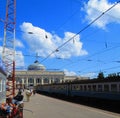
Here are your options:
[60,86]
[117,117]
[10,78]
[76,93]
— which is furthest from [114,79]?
[60,86]

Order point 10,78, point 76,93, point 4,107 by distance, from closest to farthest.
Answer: point 4,107, point 76,93, point 10,78

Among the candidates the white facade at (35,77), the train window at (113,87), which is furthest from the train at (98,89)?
the white facade at (35,77)

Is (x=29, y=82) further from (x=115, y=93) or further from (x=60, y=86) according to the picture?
(x=115, y=93)

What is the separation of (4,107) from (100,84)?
21541 millimetres

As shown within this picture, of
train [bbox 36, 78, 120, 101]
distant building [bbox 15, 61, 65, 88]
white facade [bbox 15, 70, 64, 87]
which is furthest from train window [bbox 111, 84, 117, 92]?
white facade [bbox 15, 70, 64, 87]

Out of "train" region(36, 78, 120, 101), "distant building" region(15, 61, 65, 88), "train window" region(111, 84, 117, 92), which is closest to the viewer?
"train window" region(111, 84, 117, 92)

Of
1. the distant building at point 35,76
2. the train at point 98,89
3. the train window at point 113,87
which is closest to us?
the train window at point 113,87

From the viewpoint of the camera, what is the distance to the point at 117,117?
18.2m

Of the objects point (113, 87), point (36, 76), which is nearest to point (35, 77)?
point (36, 76)

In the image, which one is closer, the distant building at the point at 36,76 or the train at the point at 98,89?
the train at the point at 98,89

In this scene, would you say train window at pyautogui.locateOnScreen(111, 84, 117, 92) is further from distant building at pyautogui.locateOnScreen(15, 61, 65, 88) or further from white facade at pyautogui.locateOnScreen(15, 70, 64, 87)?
white facade at pyautogui.locateOnScreen(15, 70, 64, 87)

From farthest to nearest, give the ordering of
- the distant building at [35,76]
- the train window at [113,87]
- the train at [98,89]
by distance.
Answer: the distant building at [35,76], the train at [98,89], the train window at [113,87]

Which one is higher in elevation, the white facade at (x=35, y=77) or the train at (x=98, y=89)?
the white facade at (x=35, y=77)

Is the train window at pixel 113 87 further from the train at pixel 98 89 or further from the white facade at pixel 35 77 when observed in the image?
the white facade at pixel 35 77
